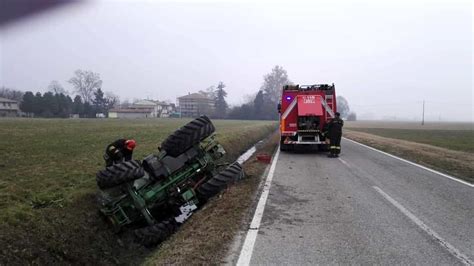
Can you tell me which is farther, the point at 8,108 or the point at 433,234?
the point at 8,108

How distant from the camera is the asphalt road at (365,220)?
4.96 m

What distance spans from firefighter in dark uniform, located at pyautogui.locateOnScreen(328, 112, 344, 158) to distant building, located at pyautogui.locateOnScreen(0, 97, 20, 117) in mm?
95363

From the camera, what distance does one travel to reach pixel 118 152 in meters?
7.59

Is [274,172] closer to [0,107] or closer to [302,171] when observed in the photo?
[302,171]

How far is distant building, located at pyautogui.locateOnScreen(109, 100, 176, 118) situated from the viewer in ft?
397

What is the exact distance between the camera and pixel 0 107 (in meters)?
94.7

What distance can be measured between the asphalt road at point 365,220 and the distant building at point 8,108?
327 feet

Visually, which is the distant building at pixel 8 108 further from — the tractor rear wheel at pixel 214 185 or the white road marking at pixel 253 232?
the white road marking at pixel 253 232

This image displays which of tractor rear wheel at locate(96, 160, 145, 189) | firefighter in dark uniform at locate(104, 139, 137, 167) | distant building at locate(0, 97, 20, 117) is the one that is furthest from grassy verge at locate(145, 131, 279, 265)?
distant building at locate(0, 97, 20, 117)

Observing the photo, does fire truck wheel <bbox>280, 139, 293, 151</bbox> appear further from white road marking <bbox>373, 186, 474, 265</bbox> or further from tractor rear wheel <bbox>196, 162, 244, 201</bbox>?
white road marking <bbox>373, 186, 474, 265</bbox>

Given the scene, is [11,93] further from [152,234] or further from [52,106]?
[152,234]

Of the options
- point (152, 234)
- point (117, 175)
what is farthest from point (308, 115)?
point (117, 175)

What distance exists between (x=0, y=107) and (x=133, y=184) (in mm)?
103411

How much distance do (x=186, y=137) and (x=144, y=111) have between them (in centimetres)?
12351
